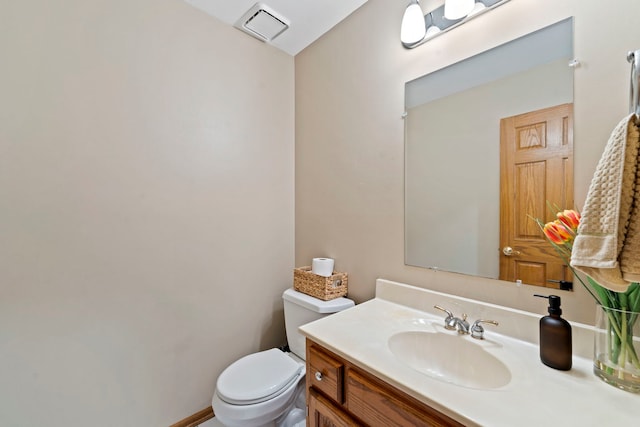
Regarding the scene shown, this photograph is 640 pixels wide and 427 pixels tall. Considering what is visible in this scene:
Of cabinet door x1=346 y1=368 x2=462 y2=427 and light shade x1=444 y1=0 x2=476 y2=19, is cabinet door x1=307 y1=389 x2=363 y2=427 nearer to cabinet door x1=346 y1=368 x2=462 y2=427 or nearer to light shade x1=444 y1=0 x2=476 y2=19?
cabinet door x1=346 y1=368 x2=462 y2=427

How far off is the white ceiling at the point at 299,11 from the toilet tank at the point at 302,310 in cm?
163

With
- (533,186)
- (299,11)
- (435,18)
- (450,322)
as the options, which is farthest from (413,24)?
(450,322)

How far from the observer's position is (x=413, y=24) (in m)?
1.15

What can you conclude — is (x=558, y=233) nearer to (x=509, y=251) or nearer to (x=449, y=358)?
(x=509, y=251)

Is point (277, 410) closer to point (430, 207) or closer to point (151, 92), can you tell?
point (430, 207)

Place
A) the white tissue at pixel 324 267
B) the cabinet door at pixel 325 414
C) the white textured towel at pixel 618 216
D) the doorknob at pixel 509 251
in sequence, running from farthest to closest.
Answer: the white tissue at pixel 324 267 < the doorknob at pixel 509 251 < the cabinet door at pixel 325 414 < the white textured towel at pixel 618 216

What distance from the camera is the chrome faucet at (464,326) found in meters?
0.91

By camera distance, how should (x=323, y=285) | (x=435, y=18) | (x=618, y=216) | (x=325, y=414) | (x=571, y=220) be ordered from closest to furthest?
(x=618, y=216)
(x=571, y=220)
(x=325, y=414)
(x=435, y=18)
(x=323, y=285)

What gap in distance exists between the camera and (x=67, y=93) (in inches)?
44.9

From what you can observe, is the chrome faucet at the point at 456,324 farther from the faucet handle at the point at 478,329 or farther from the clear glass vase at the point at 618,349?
the clear glass vase at the point at 618,349

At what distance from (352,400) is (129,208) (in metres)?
1.29

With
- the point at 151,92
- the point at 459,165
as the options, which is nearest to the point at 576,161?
the point at 459,165

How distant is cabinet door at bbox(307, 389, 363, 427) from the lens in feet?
2.67

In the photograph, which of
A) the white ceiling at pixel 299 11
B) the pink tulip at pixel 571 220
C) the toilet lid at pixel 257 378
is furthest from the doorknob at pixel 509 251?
the white ceiling at pixel 299 11
